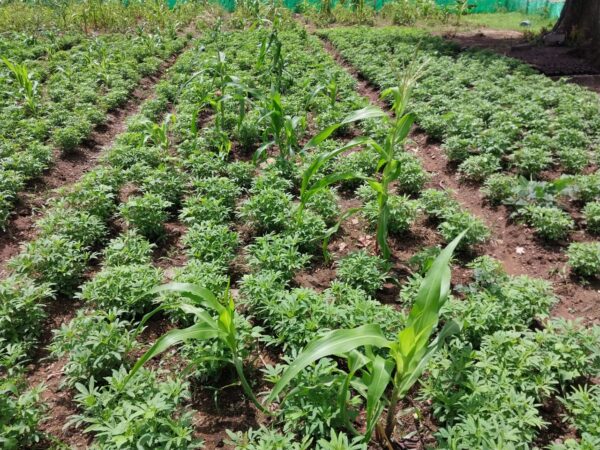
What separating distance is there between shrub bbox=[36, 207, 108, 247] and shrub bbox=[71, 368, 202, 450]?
1.95 meters

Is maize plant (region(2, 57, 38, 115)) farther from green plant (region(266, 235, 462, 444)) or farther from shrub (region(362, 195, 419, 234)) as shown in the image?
green plant (region(266, 235, 462, 444))

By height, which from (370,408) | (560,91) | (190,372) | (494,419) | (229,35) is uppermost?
(229,35)

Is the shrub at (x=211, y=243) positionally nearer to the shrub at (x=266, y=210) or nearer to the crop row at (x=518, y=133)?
the shrub at (x=266, y=210)

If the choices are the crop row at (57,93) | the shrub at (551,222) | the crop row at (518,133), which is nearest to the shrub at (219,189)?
the crop row at (57,93)

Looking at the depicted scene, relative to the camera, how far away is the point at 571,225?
4.50 metres

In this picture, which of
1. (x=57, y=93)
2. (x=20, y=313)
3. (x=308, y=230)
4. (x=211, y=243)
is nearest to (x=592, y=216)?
(x=308, y=230)

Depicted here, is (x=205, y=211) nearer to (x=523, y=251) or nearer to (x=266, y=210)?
(x=266, y=210)

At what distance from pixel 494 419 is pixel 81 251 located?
385 cm

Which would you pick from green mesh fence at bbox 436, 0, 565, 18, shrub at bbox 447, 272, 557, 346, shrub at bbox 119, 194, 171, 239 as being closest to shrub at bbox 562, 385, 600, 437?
shrub at bbox 447, 272, 557, 346

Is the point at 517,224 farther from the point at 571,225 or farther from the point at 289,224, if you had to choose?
the point at 289,224

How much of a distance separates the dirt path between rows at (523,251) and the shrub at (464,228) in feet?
0.89

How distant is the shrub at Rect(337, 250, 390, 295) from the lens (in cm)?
364

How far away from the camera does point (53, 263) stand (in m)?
3.83

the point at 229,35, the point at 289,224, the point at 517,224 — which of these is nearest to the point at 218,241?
the point at 289,224
